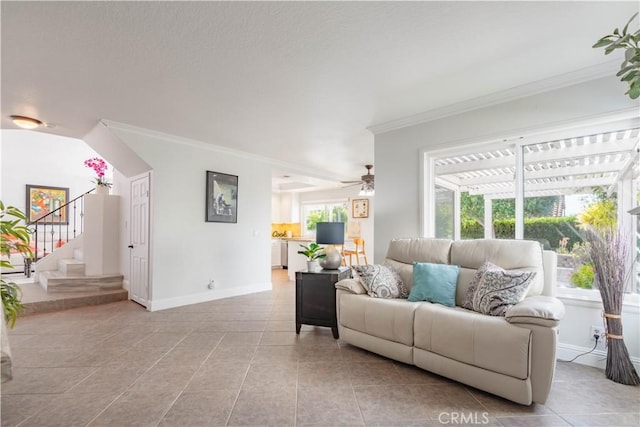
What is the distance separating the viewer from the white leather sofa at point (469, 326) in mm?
1921

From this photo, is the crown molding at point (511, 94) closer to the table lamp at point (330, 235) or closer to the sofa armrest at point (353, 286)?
the table lamp at point (330, 235)

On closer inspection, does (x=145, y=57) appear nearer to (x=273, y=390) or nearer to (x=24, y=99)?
(x=24, y=99)

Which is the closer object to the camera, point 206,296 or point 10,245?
point 10,245

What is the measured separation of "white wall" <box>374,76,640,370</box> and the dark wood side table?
3.35 ft

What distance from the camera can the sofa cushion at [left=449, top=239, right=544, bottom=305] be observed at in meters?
2.53

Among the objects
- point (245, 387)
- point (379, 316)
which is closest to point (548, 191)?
point (379, 316)

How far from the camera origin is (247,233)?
5.42 metres

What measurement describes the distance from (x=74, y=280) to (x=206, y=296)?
82.0 inches

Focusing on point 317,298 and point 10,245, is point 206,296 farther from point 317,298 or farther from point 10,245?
point 10,245

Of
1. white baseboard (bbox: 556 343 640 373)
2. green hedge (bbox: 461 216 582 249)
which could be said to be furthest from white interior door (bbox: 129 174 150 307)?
white baseboard (bbox: 556 343 640 373)

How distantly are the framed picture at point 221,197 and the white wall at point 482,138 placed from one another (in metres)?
2.47

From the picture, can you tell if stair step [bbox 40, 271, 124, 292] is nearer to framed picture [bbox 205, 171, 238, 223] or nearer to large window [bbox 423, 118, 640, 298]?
framed picture [bbox 205, 171, 238, 223]

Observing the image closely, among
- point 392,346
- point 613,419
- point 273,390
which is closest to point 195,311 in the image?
point 273,390

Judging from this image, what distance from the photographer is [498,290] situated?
91.7 inches
